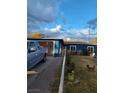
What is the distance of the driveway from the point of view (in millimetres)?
2049

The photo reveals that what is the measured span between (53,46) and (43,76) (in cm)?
24

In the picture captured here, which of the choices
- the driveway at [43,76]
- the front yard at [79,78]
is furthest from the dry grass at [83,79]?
the driveway at [43,76]

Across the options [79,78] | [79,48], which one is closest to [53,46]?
[79,48]

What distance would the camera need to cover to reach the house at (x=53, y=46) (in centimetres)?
213

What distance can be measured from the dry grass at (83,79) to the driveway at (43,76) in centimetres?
13

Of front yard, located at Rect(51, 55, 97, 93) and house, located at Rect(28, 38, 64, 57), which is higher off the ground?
house, located at Rect(28, 38, 64, 57)

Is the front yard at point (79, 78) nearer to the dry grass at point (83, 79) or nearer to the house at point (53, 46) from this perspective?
the dry grass at point (83, 79)

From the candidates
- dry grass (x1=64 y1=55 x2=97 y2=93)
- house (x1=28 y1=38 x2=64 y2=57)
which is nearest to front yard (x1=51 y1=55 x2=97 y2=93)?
dry grass (x1=64 y1=55 x2=97 y2=93)

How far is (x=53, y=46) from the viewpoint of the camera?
2146mm

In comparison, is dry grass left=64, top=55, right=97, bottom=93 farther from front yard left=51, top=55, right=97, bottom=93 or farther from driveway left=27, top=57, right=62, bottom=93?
driveway left=27, top=57, right=62, bottom=93

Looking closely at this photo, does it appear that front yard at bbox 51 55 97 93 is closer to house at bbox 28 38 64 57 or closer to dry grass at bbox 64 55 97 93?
dry grass at bbox 64 55 97 93

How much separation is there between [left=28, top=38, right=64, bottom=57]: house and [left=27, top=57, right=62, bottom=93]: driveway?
4 centimetres
